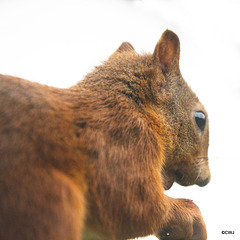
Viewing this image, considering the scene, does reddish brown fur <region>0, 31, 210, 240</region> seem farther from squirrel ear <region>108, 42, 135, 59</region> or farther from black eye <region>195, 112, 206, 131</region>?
squirrel ear <region>108, 42, 135, 59</region>

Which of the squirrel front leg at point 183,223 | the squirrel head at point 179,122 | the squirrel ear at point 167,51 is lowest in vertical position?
the squirrel front leg at point 183,223

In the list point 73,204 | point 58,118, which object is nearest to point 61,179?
point 73,204

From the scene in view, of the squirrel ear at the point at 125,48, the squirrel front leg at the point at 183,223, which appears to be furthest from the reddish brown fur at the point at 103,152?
the squirrel ear at the point at 125,48

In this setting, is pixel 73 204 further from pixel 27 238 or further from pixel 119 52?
pixel 119 52

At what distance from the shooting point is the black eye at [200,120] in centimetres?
129

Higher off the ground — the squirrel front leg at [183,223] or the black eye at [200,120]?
the black eye at [200,120]

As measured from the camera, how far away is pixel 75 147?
86 cm

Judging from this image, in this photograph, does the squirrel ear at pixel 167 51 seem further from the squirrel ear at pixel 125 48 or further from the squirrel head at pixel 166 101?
the squirrel ear at pixel 125 48

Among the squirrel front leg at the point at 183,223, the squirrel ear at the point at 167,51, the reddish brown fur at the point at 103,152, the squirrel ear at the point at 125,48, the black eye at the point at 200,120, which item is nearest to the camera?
the reddish brown fur at the point at 103,152

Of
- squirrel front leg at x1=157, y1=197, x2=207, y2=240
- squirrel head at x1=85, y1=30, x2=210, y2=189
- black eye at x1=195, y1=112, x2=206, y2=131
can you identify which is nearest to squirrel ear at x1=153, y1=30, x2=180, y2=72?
squirrel head at x1=85, y1=30, x2=210, y2=189

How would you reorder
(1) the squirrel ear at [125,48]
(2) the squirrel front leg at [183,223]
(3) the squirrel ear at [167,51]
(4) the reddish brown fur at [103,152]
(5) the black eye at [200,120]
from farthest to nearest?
(1) the squirrel ear at [125,48] < (5) the black eye at [200,120] < (3) the squirrel ear at [167,51] < (2) the squirrel front leg at [183,223] < (4) the reddish brown fur at [103,152]

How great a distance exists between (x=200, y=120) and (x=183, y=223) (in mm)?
425

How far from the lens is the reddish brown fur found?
2.44ft

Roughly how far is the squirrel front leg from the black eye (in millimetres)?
314
